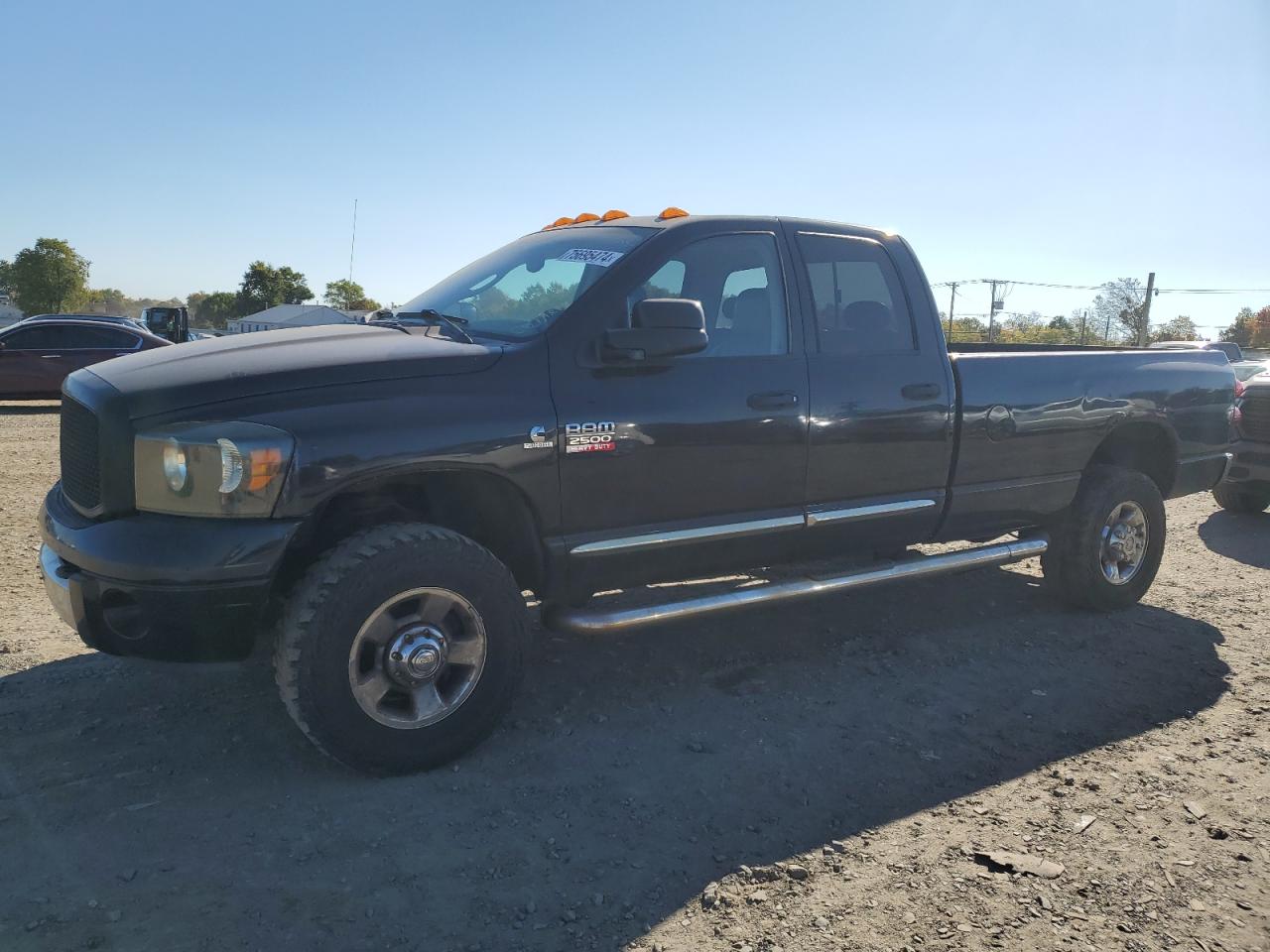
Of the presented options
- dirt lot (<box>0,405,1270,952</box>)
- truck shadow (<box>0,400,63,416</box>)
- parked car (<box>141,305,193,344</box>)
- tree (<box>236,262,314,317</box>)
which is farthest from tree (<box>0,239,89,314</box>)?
dirt lot (<box>0,405,1270,952</box>)

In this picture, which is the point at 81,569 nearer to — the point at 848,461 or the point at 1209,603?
the point at 848,461

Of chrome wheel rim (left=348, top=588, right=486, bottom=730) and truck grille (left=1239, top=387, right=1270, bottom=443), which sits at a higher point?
truck grille (left=1239, top=387, right=1270, bottom=443)

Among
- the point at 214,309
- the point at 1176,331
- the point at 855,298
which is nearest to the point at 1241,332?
the point at 1176,331

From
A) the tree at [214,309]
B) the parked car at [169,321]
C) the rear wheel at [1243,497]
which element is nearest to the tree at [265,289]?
the tree at [214,309]

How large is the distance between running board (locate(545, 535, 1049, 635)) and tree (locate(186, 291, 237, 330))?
294 ft

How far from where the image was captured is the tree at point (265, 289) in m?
81.8

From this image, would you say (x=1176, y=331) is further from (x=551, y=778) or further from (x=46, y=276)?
(x=46, y=276)

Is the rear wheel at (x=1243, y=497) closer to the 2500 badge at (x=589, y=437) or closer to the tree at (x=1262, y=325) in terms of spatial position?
the 2500 badge at (x=589, y=437)

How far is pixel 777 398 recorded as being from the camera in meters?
4.07

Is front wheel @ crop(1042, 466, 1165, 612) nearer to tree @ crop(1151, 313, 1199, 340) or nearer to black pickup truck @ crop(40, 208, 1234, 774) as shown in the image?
black pickup truck @ crop(40, 208, 1234, 774)

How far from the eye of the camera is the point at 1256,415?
8.66m

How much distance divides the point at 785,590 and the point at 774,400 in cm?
83

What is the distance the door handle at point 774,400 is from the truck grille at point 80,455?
2.43 metres

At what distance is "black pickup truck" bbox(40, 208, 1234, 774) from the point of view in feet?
10.0
